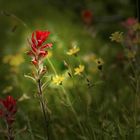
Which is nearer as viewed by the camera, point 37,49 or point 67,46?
point 37,49

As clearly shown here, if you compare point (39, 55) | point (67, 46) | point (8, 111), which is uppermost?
point (39, 55)

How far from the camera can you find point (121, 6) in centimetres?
530

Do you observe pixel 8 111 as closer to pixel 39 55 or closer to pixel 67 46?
pixel 39 55

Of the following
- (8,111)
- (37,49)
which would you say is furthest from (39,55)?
(8,111)

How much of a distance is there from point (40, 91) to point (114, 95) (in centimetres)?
140

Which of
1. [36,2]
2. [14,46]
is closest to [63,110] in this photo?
[14,46]

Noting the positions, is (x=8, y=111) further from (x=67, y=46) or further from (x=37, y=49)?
(x=67, y=46)

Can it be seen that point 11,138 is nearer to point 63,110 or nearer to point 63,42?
point 63,110

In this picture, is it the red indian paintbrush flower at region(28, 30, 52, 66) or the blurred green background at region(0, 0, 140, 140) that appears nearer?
the red indian paintbrush flower at region(28, 30, 52, 66)

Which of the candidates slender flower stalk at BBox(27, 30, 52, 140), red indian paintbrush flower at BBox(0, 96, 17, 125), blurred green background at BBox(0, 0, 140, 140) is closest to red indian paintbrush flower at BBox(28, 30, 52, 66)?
slender flower stalk at BBox(27, 30, 52, 140)

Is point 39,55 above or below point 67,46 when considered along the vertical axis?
above

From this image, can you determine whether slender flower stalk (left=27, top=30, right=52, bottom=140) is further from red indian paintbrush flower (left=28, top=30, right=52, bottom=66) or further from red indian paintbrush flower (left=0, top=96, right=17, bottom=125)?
red indian paintbrush flower (left=0, top=96, right=17, bottom=125)

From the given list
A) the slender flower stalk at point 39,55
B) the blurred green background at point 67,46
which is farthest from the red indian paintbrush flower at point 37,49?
the blurred green background at point 67,46

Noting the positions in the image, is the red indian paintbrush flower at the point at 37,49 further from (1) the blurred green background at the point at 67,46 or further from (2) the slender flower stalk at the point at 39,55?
(1) the blurred green background at the point at 67,46
